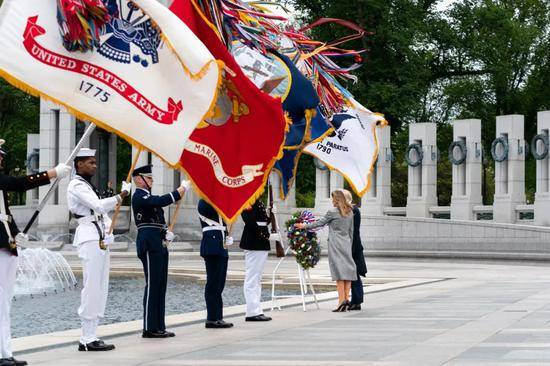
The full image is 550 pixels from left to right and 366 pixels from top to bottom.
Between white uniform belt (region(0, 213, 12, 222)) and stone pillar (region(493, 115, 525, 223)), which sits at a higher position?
stone pillar (region(493, 115, 525, 223))

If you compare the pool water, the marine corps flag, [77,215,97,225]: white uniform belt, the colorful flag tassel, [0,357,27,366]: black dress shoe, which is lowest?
the pool water

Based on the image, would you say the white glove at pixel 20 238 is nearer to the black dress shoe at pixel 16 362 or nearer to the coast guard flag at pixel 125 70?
the black dress shoe at pixel 16 362

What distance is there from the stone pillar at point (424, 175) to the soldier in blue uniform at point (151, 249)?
30.5 metres

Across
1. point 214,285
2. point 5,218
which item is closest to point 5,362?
point 5,218

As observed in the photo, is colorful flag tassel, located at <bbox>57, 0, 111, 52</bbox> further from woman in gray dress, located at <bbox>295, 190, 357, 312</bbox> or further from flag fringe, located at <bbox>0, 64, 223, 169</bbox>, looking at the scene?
woman in gray dress, located at <bbox>295, 190, 357, 312</bbox>

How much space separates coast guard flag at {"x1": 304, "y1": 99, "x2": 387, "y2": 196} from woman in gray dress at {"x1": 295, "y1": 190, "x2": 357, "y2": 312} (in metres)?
0.84

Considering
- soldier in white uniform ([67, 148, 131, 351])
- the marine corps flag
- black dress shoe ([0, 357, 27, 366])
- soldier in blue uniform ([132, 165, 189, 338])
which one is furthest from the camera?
soldier in blue uniform ([132, 165, 189, 338])

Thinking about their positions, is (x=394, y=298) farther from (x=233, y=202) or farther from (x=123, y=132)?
(x=123, y=132)

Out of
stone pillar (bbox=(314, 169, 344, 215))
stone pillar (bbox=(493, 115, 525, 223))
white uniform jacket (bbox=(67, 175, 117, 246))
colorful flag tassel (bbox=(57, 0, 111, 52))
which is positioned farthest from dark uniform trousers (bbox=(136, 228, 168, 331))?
stone pillar (bbox=(314, 169, 344, 215))

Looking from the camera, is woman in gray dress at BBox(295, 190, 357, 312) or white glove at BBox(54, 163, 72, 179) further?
woman in gray dress at BBox(295, 190, 357, 312)

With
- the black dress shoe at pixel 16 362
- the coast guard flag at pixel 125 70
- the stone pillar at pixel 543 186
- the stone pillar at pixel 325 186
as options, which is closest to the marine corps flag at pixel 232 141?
the coast guard flag at pixel 125 70

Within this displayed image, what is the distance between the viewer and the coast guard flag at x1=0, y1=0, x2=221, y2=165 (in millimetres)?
10375

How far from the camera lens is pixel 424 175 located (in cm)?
4322

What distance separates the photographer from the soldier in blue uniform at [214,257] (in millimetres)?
14562
